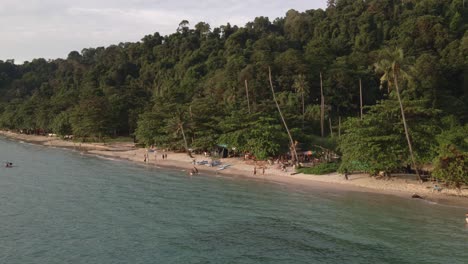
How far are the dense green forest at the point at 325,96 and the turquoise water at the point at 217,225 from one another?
954cm

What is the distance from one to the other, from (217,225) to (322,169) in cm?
2333

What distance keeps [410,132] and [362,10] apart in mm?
92174

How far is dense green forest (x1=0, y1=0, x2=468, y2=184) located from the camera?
160ft

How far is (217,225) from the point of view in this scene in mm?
35375

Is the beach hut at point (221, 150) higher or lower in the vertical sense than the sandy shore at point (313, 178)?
higher

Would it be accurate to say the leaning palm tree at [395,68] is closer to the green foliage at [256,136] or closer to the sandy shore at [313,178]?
the sandy shore at [313,178]

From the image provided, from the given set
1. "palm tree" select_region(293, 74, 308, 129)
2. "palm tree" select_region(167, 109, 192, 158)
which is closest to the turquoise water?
"palm tree" select_region(167, 109, 192, 158)

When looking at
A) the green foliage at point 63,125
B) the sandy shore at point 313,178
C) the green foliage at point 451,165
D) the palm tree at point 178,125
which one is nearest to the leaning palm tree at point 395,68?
the sandy shore at point 313,178

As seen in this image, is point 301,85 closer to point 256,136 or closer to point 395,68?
point 256,136

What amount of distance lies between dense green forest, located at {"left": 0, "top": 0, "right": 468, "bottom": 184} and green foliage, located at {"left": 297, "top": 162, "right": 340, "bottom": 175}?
4077 mm

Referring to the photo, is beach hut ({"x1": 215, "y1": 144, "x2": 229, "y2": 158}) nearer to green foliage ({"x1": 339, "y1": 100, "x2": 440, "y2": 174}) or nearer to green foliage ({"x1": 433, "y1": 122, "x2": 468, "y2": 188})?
green foliage ({"x1": 339, "y1": 100, "x2": 440, "y2": 174})

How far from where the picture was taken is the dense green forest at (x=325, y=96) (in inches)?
1917

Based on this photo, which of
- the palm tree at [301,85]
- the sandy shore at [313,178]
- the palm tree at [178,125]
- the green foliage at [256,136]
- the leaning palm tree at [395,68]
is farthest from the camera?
the palm tree at [301,85]

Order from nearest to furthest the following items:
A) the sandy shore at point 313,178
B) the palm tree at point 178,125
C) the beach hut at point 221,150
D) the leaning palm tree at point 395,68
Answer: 1. the sandy shore at point 313,178
2. the leaning palm tree at point 395,68
3. the beach hut at point 221,150
4. the palm tree at point 178,125
